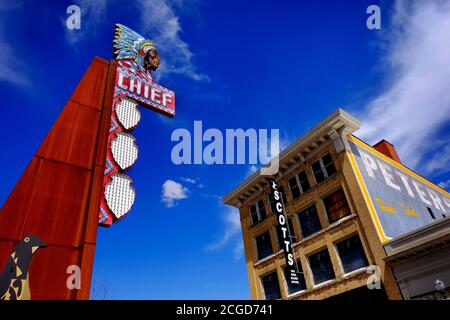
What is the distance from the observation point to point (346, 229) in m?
20.2

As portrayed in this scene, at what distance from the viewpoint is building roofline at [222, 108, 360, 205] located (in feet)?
73.6

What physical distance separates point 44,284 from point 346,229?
18.3m

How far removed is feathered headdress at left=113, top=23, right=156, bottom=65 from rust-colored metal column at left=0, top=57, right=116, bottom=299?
3.58m

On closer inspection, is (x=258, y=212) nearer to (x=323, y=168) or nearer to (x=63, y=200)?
(x=323, y=168)

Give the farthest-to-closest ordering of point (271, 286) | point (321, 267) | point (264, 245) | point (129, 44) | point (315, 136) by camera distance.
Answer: point (264, 245)
point (271, 286)
point (315, 136)
point (321, 267)
point (129, 44)

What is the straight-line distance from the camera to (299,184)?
24797mm

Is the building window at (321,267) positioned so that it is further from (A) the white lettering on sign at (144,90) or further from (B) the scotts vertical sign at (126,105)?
(A) the white lettering on sign at (144,90)

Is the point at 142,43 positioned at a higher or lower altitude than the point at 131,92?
higher

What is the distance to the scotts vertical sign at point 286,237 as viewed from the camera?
20.6 meters

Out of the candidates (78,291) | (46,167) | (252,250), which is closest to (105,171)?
(46,167)

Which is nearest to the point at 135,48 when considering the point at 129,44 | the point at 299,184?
the point at 129,44

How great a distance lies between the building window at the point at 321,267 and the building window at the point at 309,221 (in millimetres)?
1686

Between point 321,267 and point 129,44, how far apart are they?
1784 centimetres

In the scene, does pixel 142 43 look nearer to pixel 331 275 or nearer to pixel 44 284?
pixel 44 284
